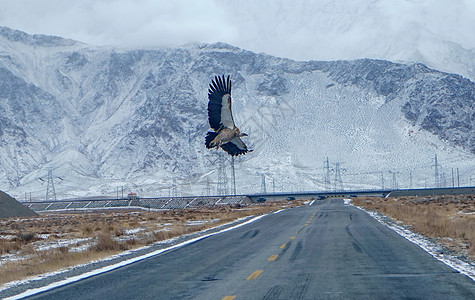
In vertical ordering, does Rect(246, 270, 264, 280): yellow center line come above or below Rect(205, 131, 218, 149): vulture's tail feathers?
below

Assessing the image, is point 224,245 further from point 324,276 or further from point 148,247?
point 324,276

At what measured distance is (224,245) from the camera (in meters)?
20.6

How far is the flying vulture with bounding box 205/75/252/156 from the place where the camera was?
2366 centimetres

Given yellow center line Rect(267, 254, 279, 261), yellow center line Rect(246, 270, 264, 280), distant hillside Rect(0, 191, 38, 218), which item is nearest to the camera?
yellow center line Rect(246, 270, 264, 280)

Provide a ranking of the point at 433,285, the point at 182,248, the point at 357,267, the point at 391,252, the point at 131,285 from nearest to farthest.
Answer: the point at 433,285 → the point at 131,285 → the point at 357,267 → the point at 391,252 → the point at 182,248

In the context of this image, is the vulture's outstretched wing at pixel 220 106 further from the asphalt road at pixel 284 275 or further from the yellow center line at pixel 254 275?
the yellow center line at pixel 254 275

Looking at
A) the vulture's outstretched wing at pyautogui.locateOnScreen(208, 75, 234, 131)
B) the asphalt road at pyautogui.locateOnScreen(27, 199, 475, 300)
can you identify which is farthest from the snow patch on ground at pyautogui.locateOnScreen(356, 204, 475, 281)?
the vulture's outstretched wing at pyautogui.locateOnScreen(208, 75, 234, 131)

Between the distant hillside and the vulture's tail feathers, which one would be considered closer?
the vulture's tail feathers

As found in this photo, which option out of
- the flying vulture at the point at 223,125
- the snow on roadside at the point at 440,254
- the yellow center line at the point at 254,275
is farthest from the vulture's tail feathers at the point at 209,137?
Answer: the yellow center line at the point at 254,275

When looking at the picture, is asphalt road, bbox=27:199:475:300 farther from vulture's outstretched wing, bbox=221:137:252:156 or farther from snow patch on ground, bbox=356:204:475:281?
vulture's outstretched wing, bbox=221:137:252:156

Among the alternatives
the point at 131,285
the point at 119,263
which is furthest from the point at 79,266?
the point at 131,285

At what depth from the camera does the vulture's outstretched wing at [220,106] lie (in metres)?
24.1

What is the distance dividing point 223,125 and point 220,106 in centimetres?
79

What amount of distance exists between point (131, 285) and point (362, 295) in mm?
4355
